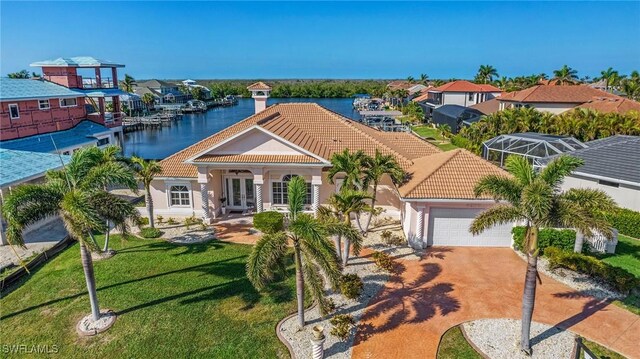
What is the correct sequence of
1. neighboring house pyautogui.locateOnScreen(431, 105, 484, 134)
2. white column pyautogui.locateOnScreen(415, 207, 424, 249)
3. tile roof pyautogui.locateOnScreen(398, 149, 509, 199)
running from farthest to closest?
1. neighboring house pyautogui.locateOnScreen(431, 105, 484, 134)
2. white column pyautogui.locateOnScreen(415, 207, 424, 249)
3. tile roof pyautogui.locateOnScreen(398, 149, 509, 199)

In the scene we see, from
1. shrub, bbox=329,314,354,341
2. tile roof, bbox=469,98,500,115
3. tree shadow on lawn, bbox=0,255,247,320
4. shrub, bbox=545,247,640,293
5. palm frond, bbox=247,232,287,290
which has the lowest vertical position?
tree shadow on lawn, bbox=0,255,247,320

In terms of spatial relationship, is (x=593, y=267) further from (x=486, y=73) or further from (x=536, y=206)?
(x=486, y=73)

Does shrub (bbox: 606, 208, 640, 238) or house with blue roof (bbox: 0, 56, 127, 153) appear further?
house with blue roof (bbox: 0, 56, 127, 153)

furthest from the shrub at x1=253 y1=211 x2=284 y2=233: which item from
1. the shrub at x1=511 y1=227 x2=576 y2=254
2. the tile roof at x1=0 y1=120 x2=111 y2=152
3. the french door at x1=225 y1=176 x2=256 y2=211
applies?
the tile roof at x1=0 y1=120 x2=111 y2=152

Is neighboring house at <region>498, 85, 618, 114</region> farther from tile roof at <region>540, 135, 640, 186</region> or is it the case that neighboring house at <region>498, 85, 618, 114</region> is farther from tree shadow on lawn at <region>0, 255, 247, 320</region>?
tree shadow on lawn at <region>0, 255, 247, 320</region>

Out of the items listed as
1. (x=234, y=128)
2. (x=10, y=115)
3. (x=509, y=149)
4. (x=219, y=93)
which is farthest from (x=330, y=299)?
(x=219, y=93)

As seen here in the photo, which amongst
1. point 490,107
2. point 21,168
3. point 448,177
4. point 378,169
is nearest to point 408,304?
point 378,169

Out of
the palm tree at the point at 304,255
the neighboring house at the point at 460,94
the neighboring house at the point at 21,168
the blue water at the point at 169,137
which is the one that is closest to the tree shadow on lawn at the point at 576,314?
the palm tree at the point at 304,255
